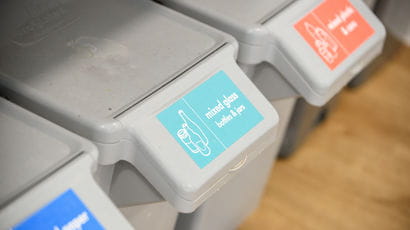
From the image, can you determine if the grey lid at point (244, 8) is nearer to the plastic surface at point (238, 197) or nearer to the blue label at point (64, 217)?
the plastic surface at point (238, 197)

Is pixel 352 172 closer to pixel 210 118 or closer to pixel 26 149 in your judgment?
pixel 210 118

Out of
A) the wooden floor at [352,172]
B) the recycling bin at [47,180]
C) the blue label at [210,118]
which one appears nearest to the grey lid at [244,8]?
the blue label at [210,118]

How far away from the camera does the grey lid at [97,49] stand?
0.77 metres

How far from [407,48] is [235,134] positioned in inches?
50.1

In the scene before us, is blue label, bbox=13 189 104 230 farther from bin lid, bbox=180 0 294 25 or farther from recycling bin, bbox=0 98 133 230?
bin lid, bbox=180 0 294 25

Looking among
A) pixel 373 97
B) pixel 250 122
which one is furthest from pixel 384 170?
pixel 250 122

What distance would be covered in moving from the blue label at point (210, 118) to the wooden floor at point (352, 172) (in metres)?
0.64

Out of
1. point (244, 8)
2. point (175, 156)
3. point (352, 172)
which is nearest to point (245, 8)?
point (244, 8)

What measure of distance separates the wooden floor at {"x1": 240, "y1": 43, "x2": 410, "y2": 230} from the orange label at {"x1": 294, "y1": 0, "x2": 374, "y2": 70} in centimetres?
55

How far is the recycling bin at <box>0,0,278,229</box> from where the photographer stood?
2.44 ft

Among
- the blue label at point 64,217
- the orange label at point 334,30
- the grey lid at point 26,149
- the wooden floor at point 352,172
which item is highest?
the grey lid at point 26,149

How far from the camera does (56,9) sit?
2.87 ft

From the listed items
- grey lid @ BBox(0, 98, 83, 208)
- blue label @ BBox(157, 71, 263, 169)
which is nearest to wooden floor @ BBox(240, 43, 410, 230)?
blue label @ BBox(157, 71, 263, 169)

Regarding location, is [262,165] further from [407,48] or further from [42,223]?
[407,48]
